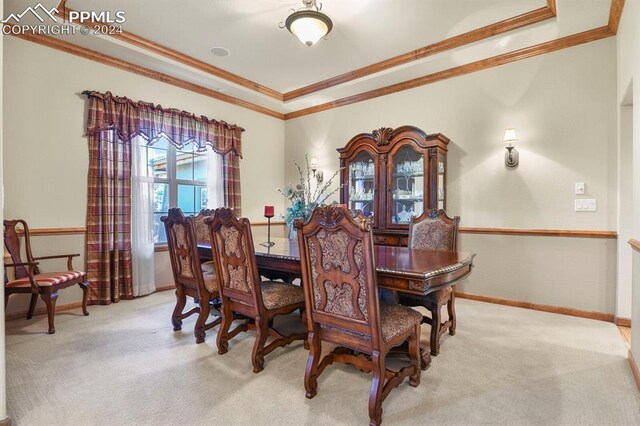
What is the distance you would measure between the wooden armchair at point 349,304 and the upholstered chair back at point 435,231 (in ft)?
3.50

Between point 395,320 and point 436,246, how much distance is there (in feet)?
4.12

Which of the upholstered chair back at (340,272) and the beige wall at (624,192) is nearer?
the upholstered chair back at (340,272)

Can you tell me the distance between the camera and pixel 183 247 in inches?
103

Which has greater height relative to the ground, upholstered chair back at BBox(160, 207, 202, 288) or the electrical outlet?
A: the electrical outlet

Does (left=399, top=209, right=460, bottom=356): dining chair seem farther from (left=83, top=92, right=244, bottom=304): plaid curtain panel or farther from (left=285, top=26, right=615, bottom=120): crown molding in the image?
(left=83, top=92, right=244, bottom=304): plaid curtain panel

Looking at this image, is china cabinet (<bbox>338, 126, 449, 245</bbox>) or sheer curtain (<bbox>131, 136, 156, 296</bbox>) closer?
china cabinet (<bbox>338, 126, 449, 245</bbox>)

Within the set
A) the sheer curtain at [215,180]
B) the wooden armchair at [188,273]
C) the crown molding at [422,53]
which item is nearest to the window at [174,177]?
the sheer curtain at [215,180]

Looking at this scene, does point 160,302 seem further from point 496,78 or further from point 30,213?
point 496,78

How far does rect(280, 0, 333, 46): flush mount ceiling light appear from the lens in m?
2.74

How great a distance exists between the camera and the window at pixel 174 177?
4156mm

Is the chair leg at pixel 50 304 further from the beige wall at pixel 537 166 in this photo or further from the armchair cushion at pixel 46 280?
the beige wall at pixel 537 166

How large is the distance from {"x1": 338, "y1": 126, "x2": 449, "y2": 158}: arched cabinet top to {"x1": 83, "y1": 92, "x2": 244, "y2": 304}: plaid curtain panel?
238cm

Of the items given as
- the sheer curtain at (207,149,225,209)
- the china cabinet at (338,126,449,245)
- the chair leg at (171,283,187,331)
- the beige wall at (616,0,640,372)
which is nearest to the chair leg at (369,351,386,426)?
the beige wall at (616,0,640,372)

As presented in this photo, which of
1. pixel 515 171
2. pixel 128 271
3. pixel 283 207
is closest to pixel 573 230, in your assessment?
pixel 515 171
